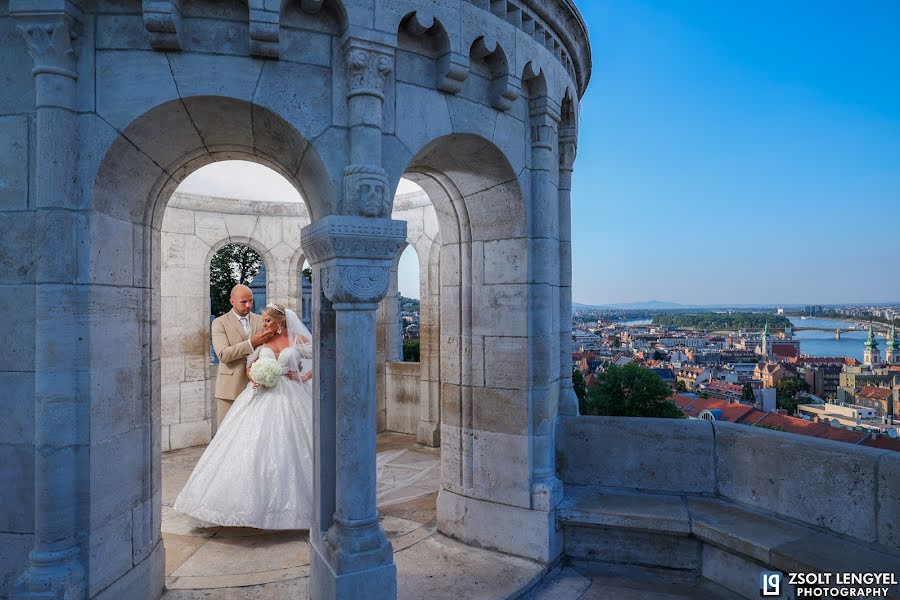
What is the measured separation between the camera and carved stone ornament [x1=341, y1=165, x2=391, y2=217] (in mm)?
2982

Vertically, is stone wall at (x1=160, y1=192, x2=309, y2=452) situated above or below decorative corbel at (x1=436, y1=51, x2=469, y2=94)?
below

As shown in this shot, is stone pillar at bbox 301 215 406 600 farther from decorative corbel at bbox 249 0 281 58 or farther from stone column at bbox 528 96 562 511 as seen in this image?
stone column at bbox 528 96 562 511

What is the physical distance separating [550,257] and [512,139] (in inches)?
36.5

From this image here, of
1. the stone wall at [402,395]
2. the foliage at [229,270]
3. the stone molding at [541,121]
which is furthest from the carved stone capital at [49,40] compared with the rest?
the foliage at [229,270]

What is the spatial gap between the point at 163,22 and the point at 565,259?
11.1 ft

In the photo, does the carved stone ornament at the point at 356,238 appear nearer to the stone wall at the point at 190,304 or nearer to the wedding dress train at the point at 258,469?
the wedding dress train at the point at 258,469

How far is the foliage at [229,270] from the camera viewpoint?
18312 millimetres

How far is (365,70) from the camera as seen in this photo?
3035 mm

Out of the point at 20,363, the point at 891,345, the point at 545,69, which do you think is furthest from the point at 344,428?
the point at 891,345

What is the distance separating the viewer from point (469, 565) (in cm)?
383

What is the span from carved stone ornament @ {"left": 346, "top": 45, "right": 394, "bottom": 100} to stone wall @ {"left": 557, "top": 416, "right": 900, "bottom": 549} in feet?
10.2

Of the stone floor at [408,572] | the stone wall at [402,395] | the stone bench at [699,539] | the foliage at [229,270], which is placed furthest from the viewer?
the foliage at [229,270]

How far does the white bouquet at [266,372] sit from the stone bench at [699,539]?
8.43 ft

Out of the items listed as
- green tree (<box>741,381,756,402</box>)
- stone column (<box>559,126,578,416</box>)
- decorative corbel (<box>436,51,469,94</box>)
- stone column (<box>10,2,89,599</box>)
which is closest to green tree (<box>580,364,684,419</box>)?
stone column (<box>559,126,578,416</box>)
